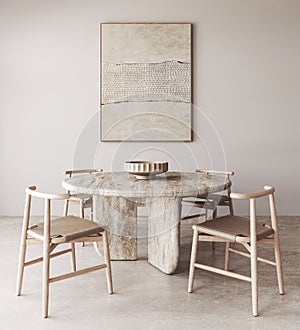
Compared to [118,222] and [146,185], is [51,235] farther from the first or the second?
[118,222]

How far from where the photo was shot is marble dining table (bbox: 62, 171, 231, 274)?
275 cm

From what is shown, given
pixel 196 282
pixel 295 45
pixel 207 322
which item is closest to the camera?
pixel 207 322

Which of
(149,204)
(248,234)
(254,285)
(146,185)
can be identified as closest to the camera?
(254,285)

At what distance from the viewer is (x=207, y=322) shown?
234 cm

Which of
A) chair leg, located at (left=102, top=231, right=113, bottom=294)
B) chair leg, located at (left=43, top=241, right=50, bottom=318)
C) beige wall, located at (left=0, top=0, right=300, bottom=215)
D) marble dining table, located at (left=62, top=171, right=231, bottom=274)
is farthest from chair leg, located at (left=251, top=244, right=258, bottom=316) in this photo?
beige wall, located at (left=0, top=0, right=300, bottom=215)

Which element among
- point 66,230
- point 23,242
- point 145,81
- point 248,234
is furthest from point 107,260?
point 145,81

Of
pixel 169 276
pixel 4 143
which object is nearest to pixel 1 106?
pixel 4 143

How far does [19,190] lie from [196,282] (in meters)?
2.69

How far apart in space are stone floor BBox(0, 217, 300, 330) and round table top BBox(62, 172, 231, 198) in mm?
608

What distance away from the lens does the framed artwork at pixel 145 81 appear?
4.73 m

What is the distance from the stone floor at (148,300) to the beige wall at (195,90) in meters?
1.60

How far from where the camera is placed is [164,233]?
3123mm

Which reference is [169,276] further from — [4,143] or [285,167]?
[4,143]

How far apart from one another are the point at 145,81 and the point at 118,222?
6.53ft
